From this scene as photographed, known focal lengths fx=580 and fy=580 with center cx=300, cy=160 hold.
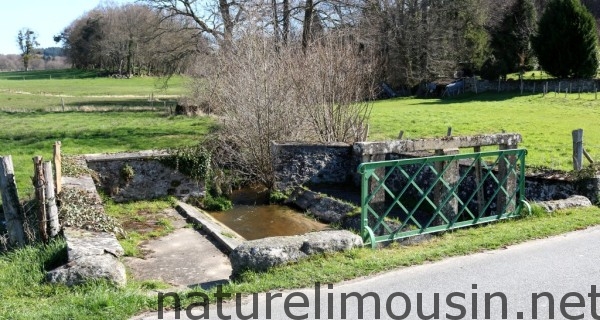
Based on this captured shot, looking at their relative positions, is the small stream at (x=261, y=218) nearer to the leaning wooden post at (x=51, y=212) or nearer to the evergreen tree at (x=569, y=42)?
the leaning wooden post at (x=51, y=212)

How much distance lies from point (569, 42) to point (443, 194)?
108 feet

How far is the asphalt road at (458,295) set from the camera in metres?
5.31

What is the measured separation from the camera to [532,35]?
40.9m

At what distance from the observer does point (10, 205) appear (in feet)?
29.1

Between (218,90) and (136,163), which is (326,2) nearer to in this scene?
(218,90)

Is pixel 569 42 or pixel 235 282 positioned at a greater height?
pixel 569 42

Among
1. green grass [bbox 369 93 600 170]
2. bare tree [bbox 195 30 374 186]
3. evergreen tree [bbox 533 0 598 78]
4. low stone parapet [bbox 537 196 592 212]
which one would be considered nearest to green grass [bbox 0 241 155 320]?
low stone parapet [bbox 537 196 592 212]

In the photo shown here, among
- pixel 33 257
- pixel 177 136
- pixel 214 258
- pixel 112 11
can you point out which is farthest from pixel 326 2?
pixel 112 11

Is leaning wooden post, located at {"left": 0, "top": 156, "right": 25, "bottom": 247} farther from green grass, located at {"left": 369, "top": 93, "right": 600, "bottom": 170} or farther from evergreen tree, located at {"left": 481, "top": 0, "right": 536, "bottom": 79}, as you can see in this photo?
evergreen tree, located at {"left": 481, "top": 0, "right": 536, "bottom": 79}

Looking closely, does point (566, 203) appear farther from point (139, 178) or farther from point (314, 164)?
point (139, 178)

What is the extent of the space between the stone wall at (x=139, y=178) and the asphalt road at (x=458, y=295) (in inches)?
349

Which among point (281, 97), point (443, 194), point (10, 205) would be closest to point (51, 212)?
point (10, 205)

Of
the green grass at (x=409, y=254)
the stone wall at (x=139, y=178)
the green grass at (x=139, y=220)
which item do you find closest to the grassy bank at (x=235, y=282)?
the green grass at (x=409, y=254)

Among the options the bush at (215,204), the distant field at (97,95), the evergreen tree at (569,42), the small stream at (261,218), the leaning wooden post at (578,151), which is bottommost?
the small stream at (261,218)
